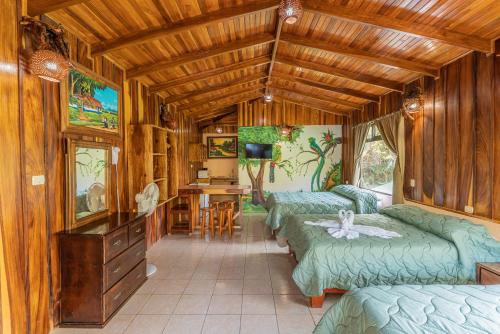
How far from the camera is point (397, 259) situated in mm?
2449

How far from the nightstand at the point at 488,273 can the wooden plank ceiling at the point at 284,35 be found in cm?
205

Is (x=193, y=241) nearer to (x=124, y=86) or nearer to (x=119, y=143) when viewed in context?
(x=119, y=143)

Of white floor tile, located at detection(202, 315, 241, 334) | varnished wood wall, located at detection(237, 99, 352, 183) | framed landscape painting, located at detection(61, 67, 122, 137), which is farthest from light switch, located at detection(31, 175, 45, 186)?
varnished wood wall, located at detection(237, 99, 352, 183)

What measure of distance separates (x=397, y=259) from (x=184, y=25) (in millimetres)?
3180

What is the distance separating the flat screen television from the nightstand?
499 centimetres

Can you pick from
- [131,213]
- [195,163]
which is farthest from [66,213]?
[195,163]

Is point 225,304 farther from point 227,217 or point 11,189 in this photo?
point 227,217

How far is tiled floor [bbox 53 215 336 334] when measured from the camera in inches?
91.6

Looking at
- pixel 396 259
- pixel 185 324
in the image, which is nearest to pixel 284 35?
pixel 396 259

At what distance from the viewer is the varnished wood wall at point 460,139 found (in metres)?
2.60

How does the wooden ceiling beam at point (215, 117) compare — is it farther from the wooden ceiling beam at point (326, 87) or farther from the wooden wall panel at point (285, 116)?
the wooden ceiling beam at point (326, 87)

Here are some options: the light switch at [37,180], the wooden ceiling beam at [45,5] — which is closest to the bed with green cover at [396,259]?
the light switch at [37,180]

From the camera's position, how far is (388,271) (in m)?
2.43

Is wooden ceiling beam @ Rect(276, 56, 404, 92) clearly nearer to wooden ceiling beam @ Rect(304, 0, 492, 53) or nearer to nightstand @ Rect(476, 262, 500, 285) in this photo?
wooden ceiling beam @ Rect(304, 0, 492, 53)
